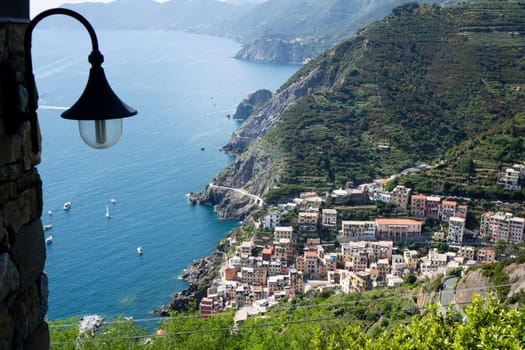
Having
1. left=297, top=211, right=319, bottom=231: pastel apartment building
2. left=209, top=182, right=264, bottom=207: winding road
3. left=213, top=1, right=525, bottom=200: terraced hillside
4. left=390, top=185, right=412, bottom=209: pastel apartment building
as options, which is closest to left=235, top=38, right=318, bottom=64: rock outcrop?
left=213, top=1, right=525, bottom=200: terraced hillside

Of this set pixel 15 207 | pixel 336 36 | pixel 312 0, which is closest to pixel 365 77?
pixel 15 207

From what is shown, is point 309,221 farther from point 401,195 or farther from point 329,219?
point 401,195

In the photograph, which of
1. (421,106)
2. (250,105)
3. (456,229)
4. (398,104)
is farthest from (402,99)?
(250,105)

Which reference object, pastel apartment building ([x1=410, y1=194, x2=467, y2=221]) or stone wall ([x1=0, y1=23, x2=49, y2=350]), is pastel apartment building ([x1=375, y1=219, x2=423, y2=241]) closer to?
pastel apartment building ([x1=410, y1=194, x2=467, y2=221])

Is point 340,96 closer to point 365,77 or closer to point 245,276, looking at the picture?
point 365,77

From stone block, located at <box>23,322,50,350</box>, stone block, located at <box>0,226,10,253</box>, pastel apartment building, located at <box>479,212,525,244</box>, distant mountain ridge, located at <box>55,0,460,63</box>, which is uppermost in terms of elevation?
distant mountain ridge, located at <box>55,0,460,63</box>

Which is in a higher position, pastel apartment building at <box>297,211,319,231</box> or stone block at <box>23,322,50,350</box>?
stone block at <box>23,322,50,350</box>

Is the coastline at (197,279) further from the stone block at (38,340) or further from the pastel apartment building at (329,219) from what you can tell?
the stone block at (38,340)

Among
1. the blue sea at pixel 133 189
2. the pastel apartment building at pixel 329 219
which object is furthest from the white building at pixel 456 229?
the blue sea at pixel 133 189
